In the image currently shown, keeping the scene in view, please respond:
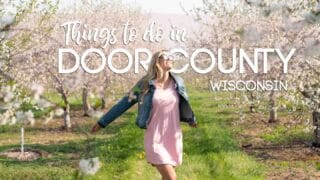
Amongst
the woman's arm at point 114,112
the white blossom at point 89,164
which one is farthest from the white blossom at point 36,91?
the woman's arm at point 114,112

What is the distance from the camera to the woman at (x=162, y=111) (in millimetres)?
7115

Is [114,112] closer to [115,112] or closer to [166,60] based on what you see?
[115,112]

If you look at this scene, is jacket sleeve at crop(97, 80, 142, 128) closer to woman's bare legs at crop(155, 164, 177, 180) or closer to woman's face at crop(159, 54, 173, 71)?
woman's face at crop(159, 54, 173, 71)

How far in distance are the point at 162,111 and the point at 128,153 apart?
591 centimetres

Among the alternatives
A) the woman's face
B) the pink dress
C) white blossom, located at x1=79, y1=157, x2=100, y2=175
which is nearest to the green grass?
the pink dress

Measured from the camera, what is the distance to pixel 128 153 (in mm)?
13016

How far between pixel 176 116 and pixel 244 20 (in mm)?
16867

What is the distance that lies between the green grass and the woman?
1455 millimetres

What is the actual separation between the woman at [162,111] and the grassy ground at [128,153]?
0.71 m

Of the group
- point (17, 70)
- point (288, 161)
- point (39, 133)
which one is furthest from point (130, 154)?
point (17, 70)

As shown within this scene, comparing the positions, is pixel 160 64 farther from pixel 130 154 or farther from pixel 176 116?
pixel 130 154

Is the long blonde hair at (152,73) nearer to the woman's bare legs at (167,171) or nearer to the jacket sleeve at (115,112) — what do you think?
the jacket sleeve at (115,112)

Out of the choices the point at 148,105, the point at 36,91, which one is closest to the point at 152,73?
the point at 148,105

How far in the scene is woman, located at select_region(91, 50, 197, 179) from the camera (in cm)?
712
